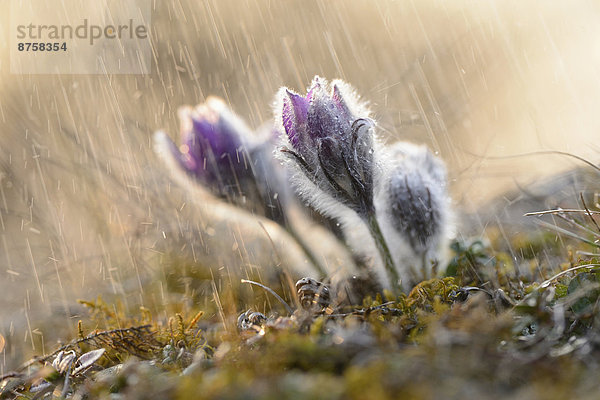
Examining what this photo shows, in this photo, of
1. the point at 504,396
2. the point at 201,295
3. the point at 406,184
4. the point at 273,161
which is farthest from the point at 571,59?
the point at 504,396

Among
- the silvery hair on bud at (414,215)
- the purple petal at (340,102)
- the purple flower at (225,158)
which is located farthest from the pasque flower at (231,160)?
the purple petal at (340,102)

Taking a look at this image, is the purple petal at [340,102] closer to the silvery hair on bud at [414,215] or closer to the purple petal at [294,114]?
the purple petal at [294,114]

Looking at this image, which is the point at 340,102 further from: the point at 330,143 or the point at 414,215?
the point at 414,215

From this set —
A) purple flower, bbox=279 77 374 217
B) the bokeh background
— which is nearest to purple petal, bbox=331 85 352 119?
purple flower, bbox=279 77 374 217

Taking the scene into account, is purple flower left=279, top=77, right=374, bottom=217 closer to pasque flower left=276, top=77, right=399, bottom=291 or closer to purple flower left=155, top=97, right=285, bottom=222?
pasque flower left=276, top=77, right=399, bottom=291

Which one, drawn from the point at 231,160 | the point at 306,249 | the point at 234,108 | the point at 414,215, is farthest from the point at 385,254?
the point at 234,108
